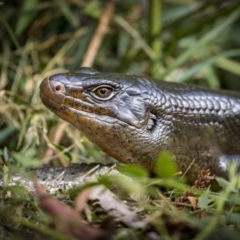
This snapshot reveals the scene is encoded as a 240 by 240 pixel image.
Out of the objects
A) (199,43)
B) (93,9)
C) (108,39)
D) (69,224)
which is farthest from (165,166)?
(108,39)

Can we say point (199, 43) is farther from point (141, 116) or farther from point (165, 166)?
point (165, 166)

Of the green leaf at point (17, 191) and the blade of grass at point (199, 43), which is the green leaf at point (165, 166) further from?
the blade of grass at point (199, 43)

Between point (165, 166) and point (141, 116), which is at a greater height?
point (165, 166)

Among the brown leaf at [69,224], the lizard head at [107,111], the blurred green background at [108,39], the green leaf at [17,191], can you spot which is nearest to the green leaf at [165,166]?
the brown leaf at [69,224]

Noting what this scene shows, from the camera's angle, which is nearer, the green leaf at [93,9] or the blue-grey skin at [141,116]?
the blue-grey skin at [141,116]

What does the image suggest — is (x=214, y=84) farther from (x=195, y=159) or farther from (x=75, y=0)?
(x=195, y=159)

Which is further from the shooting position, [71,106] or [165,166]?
[71,106]

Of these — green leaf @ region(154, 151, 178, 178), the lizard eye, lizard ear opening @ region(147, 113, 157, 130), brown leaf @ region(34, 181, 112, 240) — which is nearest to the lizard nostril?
the lizard eye
